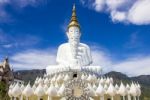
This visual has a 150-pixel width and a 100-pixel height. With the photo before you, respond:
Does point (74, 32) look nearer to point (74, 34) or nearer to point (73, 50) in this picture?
point (74, 34)

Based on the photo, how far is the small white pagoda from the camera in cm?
2497

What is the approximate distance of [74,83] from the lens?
25391 mm

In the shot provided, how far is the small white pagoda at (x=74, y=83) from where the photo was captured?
81.9 ft

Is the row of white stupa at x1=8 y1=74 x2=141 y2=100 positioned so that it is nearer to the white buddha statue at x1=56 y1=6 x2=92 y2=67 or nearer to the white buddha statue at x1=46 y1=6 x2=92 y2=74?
the white buddha statue at x1=46 y1=6 x2=92 y2=74

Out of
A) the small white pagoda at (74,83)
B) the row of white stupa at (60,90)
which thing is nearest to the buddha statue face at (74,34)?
the small white pagoda at (74,83)

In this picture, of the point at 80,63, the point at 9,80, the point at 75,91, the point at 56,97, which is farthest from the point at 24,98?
the point at 9,80

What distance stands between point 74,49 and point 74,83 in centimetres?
896

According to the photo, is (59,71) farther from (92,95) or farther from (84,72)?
(92,95)

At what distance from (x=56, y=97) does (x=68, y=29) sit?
39.2ft

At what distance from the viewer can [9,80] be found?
52844 millimetres

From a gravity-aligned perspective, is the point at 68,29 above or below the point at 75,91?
above

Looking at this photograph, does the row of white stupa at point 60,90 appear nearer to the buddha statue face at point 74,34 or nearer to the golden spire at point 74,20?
the buddha statue face at point 74,34

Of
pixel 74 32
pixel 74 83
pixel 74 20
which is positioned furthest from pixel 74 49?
pixel 74 83

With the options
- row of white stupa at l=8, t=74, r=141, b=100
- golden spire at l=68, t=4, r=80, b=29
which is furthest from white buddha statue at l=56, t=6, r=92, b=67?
row of white stupa at l=8, t=74, r=141, b=100
